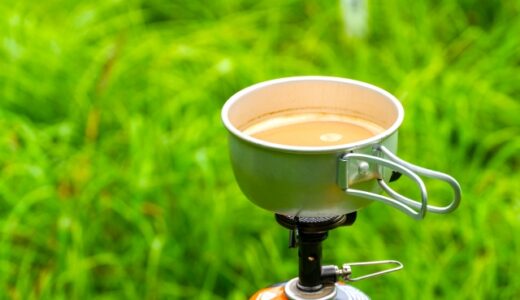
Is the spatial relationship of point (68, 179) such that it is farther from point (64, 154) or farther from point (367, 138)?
point (367, 138)

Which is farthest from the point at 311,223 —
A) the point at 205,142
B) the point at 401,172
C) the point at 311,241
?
the point at 205,142

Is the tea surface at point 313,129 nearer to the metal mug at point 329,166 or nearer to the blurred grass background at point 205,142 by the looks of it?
the metal mug at point 329,166

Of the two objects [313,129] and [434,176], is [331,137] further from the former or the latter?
[434,176]

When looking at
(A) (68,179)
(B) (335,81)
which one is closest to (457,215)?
(A) (68,179)

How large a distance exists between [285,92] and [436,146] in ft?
3.24

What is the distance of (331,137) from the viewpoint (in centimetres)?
105

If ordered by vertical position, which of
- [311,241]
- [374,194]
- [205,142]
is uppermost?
[374,194]

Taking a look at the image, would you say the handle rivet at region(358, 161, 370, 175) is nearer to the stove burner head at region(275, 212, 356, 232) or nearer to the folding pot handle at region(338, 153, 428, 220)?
the folding pot handle at region(338, 153, 428, 220)

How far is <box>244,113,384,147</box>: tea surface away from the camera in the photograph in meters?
1.04

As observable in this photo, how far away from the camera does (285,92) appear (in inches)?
42.8

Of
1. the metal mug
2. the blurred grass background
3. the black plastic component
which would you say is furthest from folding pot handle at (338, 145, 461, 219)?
the blurred grass background

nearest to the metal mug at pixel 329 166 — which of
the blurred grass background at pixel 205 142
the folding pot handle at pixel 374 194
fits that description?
the folding pot handle at pixel 374 194

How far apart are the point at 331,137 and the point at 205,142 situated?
106 centimetres

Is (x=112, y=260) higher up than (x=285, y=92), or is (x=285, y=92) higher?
(x=285, y=92)
